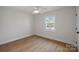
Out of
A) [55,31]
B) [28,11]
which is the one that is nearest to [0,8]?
[28,11]

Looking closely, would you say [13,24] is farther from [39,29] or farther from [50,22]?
[50,22]

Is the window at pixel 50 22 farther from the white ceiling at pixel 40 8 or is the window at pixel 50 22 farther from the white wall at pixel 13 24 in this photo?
the white wall at pixel 13 24

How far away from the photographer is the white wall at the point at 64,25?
1464 millimetres

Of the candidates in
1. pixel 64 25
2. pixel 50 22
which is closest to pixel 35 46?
pixel 50 22

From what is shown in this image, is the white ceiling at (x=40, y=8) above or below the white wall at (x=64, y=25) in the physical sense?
above

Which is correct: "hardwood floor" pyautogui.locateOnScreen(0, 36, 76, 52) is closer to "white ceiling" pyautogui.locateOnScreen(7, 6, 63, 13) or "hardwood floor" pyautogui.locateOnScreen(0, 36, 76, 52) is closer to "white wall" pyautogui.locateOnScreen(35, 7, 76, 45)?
"white wall" pyautogui.locateOnScreen(35, 7, 76, 45)

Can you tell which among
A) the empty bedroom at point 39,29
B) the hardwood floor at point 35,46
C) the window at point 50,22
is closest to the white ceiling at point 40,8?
the empty bedroom at point 39,29

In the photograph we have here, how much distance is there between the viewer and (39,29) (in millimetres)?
1640

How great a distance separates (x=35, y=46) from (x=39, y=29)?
329mm

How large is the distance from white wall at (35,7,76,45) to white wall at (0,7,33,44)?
18cm
